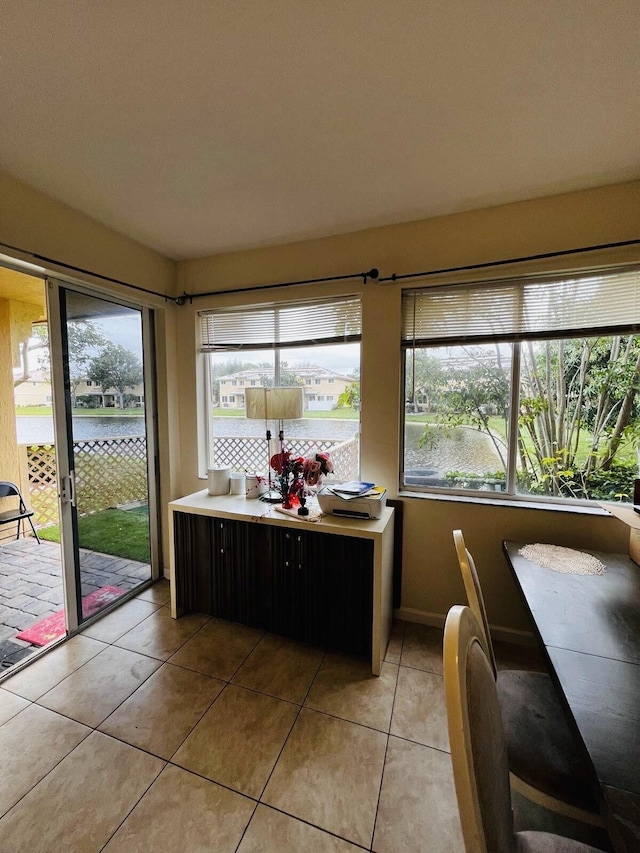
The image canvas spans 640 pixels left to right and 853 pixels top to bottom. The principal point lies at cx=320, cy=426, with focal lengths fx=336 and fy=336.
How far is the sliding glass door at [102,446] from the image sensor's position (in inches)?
85.0

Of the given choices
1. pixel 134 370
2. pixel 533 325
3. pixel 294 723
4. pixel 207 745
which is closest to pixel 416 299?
pixel 533 325

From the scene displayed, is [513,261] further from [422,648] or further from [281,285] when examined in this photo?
[422,648]

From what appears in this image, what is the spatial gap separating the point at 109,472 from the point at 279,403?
1.40 metres

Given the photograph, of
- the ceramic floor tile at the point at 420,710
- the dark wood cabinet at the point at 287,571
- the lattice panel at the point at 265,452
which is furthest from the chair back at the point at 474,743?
the lattice panel at the point at 265,452

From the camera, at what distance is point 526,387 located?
2129 mm

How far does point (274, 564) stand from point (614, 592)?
65.9 inches

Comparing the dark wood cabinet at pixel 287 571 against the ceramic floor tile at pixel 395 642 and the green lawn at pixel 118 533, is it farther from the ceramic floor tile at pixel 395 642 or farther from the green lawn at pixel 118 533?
the green lawn at pixel 118 533

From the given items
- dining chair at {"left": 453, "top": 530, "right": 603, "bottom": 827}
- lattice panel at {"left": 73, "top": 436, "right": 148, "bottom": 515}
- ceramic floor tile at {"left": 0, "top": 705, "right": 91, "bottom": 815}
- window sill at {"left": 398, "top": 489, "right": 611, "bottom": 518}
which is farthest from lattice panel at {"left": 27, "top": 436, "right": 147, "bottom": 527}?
dining chair at {"left": 453, "top": 530, "right": 603, "bottom": 827}

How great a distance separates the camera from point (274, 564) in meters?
2.10

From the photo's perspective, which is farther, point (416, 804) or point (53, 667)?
point (53, 667)

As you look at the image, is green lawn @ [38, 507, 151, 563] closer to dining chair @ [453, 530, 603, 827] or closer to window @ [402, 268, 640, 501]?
window @ [402, 268, 640, 501]

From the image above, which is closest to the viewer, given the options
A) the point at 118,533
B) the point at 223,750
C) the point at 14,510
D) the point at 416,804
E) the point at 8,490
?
the point at 416,804

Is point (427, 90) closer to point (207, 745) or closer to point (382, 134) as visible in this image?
point (382, 134)

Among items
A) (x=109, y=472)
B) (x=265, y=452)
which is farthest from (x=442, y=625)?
(x=109, y=472)
